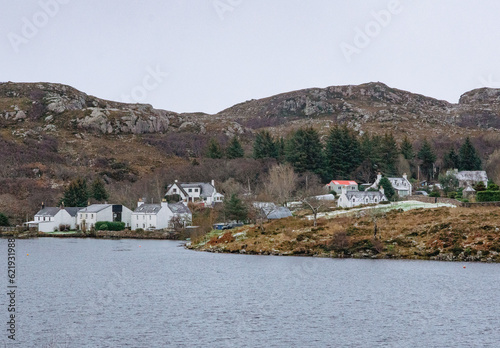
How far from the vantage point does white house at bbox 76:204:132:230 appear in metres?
112

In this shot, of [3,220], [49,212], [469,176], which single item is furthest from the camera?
[469,176]

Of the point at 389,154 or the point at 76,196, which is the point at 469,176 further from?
the point at 76,196

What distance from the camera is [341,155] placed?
14238cm

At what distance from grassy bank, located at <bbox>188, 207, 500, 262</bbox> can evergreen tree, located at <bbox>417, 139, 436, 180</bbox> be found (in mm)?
70677

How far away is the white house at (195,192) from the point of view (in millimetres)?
131125

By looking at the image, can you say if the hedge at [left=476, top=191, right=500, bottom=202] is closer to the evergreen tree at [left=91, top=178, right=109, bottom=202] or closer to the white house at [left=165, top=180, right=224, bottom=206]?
the white house at [left=165, top=180, right=224, bottom=206]

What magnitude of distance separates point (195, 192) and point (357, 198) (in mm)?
42123

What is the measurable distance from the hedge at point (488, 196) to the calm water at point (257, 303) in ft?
Answer: 95.4

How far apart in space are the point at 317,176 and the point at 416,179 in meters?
29.3

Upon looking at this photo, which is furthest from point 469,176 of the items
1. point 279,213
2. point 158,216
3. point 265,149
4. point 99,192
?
point 99,192

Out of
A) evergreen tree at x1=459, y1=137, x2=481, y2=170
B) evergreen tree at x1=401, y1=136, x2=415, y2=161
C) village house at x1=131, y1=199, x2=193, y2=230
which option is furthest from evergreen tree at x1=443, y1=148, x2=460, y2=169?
village house at x1=131, y1=199, x2=193, y2=230

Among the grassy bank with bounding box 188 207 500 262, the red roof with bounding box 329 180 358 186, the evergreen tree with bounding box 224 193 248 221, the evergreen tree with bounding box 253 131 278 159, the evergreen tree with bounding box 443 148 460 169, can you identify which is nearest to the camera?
the grassy bank with bounding box 188 207 500 262

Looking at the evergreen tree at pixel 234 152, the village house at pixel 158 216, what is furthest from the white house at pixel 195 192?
the evergreen tree at pixel 234 152

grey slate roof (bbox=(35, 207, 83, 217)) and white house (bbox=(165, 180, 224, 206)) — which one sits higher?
white house (bbox=(165, 180, 224, 206))
